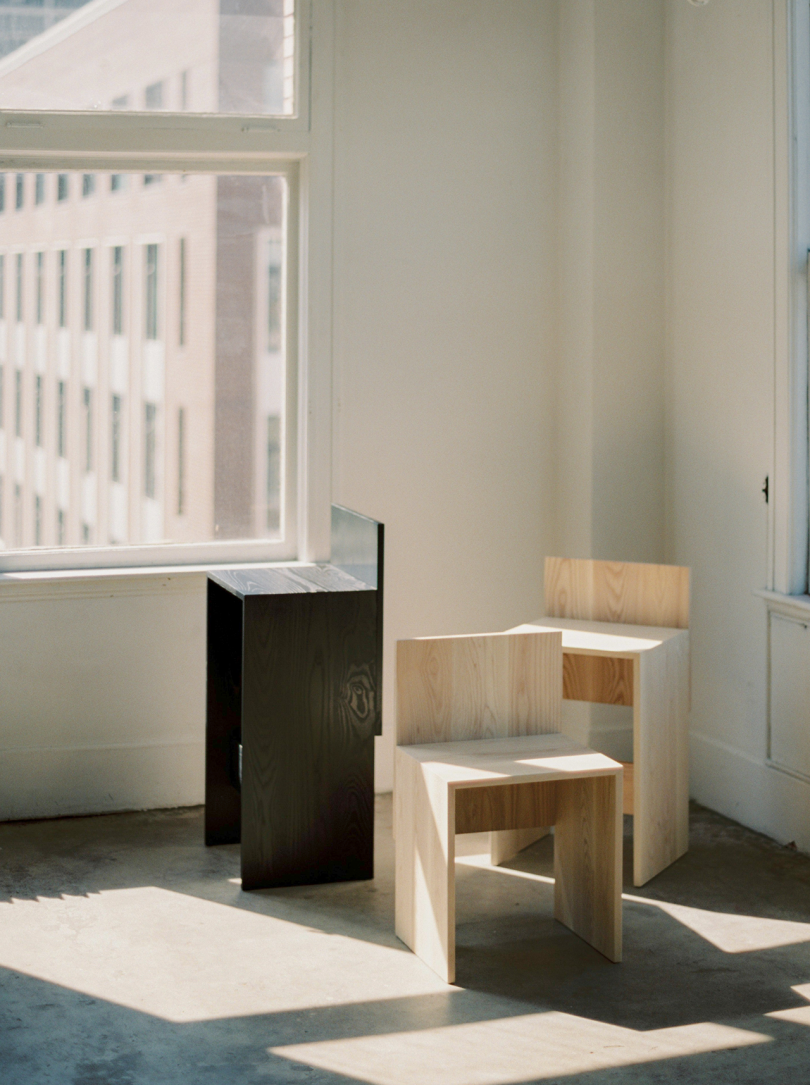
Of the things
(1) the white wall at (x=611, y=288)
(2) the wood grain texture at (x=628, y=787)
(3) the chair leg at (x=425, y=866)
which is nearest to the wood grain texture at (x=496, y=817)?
(3) the chair leg at (x=425, y=866)

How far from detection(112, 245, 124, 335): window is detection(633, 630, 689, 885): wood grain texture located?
220 centimetres

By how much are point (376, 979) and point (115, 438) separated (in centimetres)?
226

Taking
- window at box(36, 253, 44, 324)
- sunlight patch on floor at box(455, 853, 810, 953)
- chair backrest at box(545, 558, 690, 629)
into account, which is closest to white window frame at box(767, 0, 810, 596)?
chair backrest at box(545, 558, 690, 629)

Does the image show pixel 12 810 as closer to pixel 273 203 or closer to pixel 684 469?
pixel 273 203

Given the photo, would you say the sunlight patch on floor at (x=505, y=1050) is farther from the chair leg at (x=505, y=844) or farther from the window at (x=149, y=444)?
the window at (x=149, y=444)

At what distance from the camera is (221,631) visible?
4137mm

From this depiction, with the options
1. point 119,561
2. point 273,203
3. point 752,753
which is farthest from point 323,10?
point 752,753

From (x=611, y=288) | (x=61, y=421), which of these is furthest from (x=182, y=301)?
(x=611, y=288)

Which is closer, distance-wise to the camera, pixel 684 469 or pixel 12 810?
pixel 12 810

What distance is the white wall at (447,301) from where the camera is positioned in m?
4.52

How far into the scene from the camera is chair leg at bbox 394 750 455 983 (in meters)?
3.02

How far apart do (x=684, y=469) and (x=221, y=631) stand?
1824 millimetres

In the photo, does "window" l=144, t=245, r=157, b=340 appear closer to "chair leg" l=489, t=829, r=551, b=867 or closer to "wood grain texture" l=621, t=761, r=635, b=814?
"chair leg" l=489, t=829, r=551, b=867

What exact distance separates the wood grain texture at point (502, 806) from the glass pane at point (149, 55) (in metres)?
2.55
